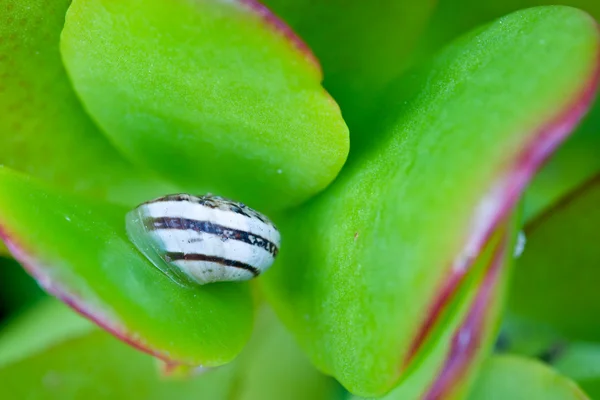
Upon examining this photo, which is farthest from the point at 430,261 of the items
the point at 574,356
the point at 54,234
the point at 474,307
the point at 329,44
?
the point at 574,356

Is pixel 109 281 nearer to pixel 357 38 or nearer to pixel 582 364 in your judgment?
pixel 357 38

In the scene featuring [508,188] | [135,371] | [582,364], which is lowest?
[135,371]

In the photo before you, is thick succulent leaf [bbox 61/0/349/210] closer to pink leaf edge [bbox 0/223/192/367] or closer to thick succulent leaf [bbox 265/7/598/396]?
thick succulent leaf [bbox 265/7/598/396]

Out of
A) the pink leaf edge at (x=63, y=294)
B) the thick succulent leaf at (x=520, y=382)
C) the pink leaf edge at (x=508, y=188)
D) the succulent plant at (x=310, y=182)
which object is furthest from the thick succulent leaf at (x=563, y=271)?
the pink leaf edge at (x=63, y=294)

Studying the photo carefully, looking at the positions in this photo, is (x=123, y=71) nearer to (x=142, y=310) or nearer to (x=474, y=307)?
(x=142, y=310)

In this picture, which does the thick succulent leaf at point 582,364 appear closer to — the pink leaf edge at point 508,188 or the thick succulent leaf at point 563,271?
the thick succulent leaf at point 563,271

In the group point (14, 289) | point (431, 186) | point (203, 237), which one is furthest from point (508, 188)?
point (14, 289)
